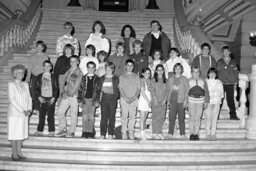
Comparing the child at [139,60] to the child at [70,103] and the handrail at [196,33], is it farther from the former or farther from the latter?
the handrail at [196,33]

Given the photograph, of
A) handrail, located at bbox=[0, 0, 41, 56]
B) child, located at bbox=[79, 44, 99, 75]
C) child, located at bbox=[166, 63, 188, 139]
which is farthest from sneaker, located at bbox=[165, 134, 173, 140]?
handrail, located at bbox=[0, 0, 41, 56]

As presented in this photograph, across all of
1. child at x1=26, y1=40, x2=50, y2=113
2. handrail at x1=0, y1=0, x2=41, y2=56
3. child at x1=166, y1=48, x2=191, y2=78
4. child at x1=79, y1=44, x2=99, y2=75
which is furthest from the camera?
handrail at x1=0, y1=0, x2=41, y2=56

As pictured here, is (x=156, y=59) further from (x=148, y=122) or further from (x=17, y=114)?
(x=17, y=114)

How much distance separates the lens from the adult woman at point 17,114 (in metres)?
6.28

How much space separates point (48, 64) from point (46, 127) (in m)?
1.25

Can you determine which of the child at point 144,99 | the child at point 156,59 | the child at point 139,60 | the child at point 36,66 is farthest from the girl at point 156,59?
the child at point 36,66

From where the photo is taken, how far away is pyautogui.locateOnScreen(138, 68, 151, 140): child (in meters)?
7.01

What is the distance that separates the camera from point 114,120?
6895mm

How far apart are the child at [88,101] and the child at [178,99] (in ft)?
4.69

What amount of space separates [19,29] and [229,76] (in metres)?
5.90

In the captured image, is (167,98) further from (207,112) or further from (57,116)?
(57,116)

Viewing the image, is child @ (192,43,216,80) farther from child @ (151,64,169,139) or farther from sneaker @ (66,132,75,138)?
sneaker @ (66,132,75,138)

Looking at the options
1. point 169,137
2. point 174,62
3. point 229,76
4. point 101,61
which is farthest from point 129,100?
point 229,76

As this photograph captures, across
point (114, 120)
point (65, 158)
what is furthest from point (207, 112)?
point (65, 158)
